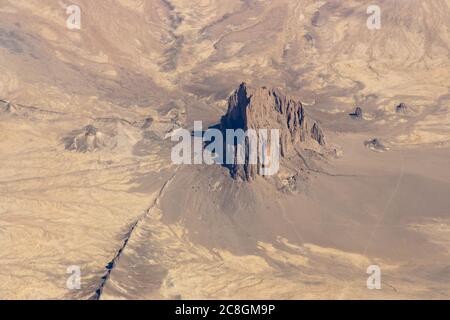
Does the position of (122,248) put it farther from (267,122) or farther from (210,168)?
(267,122)

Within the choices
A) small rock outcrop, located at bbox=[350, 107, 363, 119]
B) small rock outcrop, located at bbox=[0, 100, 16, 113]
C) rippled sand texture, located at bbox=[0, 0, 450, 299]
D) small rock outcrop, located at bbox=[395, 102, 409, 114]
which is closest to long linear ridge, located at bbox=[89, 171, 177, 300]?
rippled sand texture, located at bbox=[0, 0, 450, 299]

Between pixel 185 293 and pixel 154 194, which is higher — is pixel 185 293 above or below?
below

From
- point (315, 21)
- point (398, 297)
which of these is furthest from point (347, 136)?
point (315, 21)

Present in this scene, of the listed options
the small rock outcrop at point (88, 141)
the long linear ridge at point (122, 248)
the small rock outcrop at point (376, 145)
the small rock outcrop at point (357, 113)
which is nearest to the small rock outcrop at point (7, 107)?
the small rock outcrop at point (88, 141)

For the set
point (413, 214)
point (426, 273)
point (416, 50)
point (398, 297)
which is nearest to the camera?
point (398, 297)

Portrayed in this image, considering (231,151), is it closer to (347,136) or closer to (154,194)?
(154,194)

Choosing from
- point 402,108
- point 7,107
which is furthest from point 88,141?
point 402,108

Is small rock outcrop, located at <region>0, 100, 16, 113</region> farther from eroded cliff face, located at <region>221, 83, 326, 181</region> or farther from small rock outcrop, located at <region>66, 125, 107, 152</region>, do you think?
eroded cliff face, located at <region>221, 83, 326, 181</region>
